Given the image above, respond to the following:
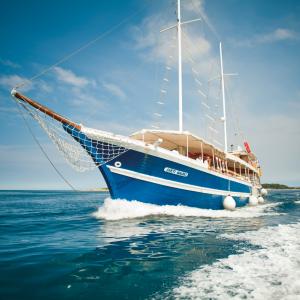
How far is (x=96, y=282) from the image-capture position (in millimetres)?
4684

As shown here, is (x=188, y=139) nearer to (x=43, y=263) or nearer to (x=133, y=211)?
(x=133, y=211)

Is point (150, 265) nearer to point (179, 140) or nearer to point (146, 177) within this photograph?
point (146, 177)

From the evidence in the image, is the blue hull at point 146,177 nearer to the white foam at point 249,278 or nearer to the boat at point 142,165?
the boat at point 142,165

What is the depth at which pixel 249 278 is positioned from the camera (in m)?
4.82

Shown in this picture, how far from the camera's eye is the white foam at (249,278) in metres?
4.13

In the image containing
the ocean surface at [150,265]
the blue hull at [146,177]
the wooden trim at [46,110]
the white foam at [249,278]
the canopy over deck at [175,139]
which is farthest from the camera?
the canopy over deck at [175,139]

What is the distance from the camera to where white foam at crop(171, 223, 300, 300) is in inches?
163

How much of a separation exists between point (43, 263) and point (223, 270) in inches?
158

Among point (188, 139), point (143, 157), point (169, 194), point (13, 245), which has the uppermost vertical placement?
point (188, 139)

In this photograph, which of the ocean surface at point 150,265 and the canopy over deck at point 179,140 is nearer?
Result: the ocean surface at point 150,265

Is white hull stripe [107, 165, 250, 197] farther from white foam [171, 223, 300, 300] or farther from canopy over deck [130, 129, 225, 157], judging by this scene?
Answer: white foam [171, 223, 300, 300]

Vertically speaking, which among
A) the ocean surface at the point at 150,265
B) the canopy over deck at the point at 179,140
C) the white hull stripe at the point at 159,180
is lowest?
the ocean surface at the point at 150,265

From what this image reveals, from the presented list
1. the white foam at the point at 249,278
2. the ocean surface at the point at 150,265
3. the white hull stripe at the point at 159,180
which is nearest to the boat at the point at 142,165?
the white hull stripe at the point at 159,180

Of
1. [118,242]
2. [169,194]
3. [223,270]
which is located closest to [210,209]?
[169,194]
